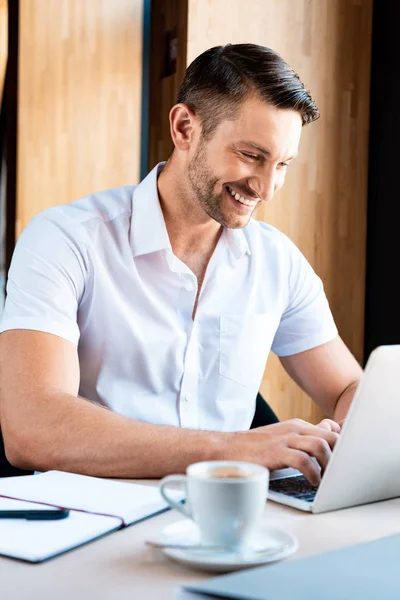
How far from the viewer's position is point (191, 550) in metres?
0.81

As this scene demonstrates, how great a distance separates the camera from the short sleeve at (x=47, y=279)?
1.49 meters

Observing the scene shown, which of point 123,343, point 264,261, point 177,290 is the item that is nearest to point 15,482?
point 123,343

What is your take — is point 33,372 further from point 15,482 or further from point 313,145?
point 313,145

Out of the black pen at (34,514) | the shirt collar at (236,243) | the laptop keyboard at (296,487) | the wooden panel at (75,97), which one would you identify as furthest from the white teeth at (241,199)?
the wooden panel at (75,97)

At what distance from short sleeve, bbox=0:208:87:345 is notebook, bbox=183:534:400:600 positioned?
81 centimetres

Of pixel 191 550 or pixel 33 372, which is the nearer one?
pixel 191 550

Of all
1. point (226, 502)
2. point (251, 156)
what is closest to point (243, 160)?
point (251, 156)

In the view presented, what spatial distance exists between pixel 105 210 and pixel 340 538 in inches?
40.8

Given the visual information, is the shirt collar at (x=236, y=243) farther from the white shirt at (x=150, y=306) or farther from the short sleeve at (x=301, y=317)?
the short sleeve at (x=301, y=317)

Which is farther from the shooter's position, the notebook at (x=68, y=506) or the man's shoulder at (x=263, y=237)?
the man's shoulder at (x=263, y=237)

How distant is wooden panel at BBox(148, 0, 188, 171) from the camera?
2.91 metres

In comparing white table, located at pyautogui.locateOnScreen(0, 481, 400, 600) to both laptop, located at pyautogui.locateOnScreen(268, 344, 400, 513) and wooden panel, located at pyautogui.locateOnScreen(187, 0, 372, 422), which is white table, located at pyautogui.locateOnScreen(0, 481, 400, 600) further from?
wooden panel, located at pyautogui.locateOnScreen(187, 0, 372, 422)

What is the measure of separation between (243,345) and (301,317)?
0.67 ft

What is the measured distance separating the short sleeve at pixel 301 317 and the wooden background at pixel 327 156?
3.27ft
